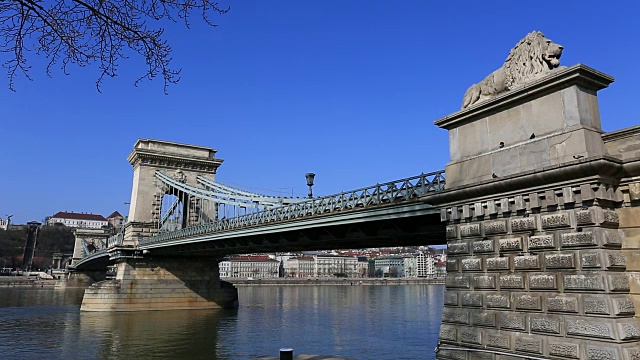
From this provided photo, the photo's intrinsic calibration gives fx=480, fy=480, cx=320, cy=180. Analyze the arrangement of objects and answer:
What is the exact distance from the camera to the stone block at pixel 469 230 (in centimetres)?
1141

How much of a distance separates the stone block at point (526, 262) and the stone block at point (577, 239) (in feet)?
2.23

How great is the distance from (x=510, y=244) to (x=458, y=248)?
1569mm

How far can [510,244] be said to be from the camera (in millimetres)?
10484

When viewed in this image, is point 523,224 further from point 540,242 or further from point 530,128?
point 530,128

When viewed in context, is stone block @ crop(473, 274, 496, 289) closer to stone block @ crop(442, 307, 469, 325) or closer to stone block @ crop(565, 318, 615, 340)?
stone block @ crop(442, 307, 469, 325)

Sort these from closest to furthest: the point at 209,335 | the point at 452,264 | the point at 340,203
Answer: the point at 452,264 → the point at 340,203 → the point at 209,335

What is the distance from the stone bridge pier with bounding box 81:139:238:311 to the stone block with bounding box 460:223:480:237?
34.8 metres

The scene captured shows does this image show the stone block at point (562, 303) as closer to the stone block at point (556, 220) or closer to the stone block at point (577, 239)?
the stone block at point (577, 239)

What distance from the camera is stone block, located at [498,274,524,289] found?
399 inches

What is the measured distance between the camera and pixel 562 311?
9.22 m

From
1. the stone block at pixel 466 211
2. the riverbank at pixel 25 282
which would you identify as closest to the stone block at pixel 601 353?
the stone block at pixel 466 211

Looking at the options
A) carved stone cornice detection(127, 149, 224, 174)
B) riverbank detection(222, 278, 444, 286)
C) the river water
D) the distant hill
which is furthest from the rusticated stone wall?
the distant hill

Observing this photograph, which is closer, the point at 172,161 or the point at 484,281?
the point at 484,281

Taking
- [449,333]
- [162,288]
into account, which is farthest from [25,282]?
[449,333]
